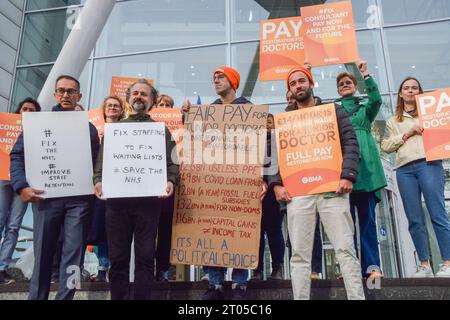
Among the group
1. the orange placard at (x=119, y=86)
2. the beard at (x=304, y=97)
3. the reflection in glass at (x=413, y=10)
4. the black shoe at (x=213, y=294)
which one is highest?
the reflection in glass at (x=413, y=10)

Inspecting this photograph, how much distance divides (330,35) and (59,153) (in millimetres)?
3479

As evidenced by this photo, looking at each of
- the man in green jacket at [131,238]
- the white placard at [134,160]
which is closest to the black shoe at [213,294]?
the man in green jacket at [131,238]

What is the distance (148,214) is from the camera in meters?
3.01

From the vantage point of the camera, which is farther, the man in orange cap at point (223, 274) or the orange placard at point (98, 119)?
the orange placard at point (98, 119)

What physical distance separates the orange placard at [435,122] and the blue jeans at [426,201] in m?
0.14

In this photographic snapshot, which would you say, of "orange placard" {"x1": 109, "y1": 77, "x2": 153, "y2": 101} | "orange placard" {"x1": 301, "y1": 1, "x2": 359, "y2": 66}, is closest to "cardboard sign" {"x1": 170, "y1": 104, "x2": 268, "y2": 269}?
"orange placard" {"x1": 301, "y1": 1, "x2": 359, "y2": 66}

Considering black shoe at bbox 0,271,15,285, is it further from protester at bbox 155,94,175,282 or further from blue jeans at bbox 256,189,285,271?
blue jeans at bbox 256,189,285,271

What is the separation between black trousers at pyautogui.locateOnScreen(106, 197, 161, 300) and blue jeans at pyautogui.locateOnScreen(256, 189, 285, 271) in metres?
1.10

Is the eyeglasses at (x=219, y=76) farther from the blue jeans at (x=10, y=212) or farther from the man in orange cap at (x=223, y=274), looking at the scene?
the blue jeans at (x=10, y=212)

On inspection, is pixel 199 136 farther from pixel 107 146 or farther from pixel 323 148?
pixel 323 148

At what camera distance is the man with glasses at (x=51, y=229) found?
9.98 feet

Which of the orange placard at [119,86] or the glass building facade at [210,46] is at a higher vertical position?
the glass building facade at [210,46]

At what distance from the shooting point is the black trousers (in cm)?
287

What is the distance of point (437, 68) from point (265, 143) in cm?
675
